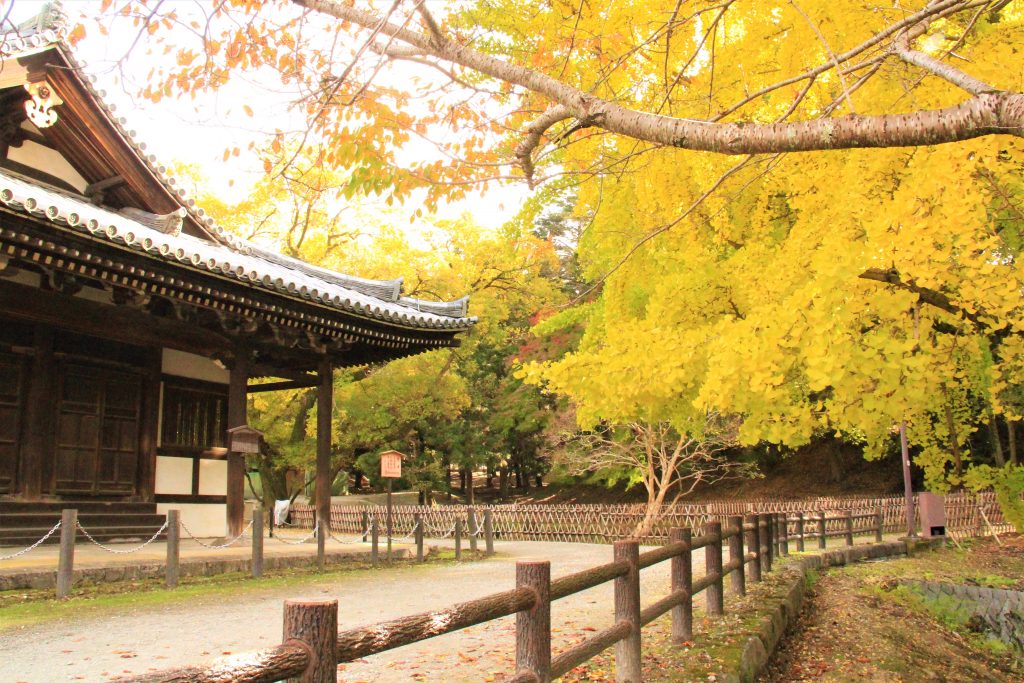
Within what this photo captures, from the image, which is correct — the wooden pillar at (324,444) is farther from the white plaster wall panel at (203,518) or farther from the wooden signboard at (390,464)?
the white plaster wall panel at (203,518)

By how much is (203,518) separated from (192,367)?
2552mm

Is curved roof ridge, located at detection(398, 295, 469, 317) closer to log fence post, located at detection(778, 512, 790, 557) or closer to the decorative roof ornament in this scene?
the decorative roof ornament

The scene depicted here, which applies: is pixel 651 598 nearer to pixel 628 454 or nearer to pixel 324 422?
pixel 324 422

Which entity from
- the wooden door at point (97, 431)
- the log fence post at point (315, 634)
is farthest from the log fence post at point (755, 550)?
the wooden door at point (97, 431)

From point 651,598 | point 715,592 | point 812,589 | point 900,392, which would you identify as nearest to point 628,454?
point 812,589

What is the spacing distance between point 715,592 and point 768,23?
6059 millimetres

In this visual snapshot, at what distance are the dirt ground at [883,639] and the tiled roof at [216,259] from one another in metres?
7.19

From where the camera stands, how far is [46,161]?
10766 millimetres

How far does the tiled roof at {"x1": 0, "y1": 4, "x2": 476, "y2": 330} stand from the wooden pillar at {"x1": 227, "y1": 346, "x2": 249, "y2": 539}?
155cm

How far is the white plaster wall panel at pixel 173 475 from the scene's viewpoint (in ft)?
39.3

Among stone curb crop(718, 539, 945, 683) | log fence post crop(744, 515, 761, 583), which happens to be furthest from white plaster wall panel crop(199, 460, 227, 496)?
stone curb crop(718, 539, 945, 683)

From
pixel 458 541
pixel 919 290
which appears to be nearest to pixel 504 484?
pixel 458 541

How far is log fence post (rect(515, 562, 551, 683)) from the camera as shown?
3531mm

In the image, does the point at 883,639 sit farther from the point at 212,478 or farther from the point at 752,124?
the point at 212,478
